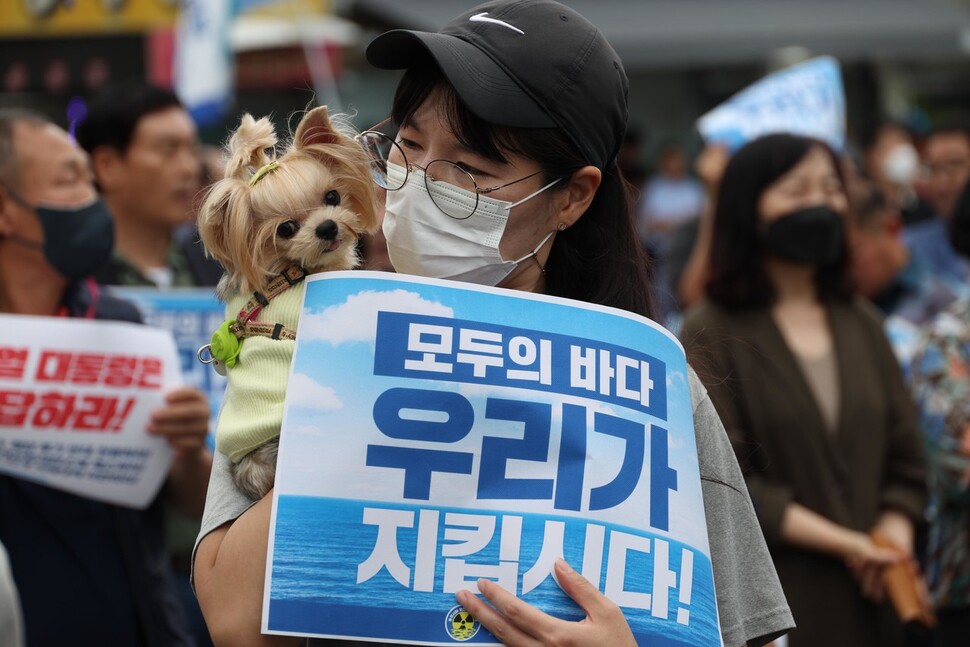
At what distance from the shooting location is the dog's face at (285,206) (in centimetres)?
210

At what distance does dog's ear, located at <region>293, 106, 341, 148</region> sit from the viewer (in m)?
2.16

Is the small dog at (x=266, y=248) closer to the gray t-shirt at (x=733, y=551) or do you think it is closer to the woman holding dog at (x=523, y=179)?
the woman holding dog at (x=523, y=179)

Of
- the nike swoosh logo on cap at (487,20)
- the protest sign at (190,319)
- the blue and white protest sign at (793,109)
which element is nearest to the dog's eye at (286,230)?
the nike swoosh logo on cap at (487,20)

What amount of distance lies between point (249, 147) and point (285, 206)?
0.14 meters

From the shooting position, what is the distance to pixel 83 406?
3.60 m

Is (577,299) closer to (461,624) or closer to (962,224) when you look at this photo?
(461,624)

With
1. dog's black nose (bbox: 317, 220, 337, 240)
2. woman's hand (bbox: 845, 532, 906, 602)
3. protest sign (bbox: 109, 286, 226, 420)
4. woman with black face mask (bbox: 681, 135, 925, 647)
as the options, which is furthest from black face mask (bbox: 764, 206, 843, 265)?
dog's black nose (bbox: 317, 220, 337, 240)

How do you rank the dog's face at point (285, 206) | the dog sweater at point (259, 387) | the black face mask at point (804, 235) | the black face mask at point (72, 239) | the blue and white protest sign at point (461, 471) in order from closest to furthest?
the blue and white protest sign at point (461, 471), the dog sweater at point (259, 387), the dog's face at point (285, 206), the black face mask at point (72, 239), the black face mask at point (804, 235)

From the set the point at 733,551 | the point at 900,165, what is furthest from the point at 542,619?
the point at 900,165

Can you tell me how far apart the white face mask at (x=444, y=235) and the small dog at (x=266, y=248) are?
0.36 feet

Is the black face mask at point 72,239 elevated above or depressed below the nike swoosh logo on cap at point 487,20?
above

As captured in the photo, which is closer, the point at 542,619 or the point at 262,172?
the point at 542,619

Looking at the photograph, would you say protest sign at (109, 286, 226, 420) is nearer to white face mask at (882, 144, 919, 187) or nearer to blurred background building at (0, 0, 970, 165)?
blurred background building at (0, 0, 970, 165)

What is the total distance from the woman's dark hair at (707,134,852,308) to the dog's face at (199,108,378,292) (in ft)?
8.78
